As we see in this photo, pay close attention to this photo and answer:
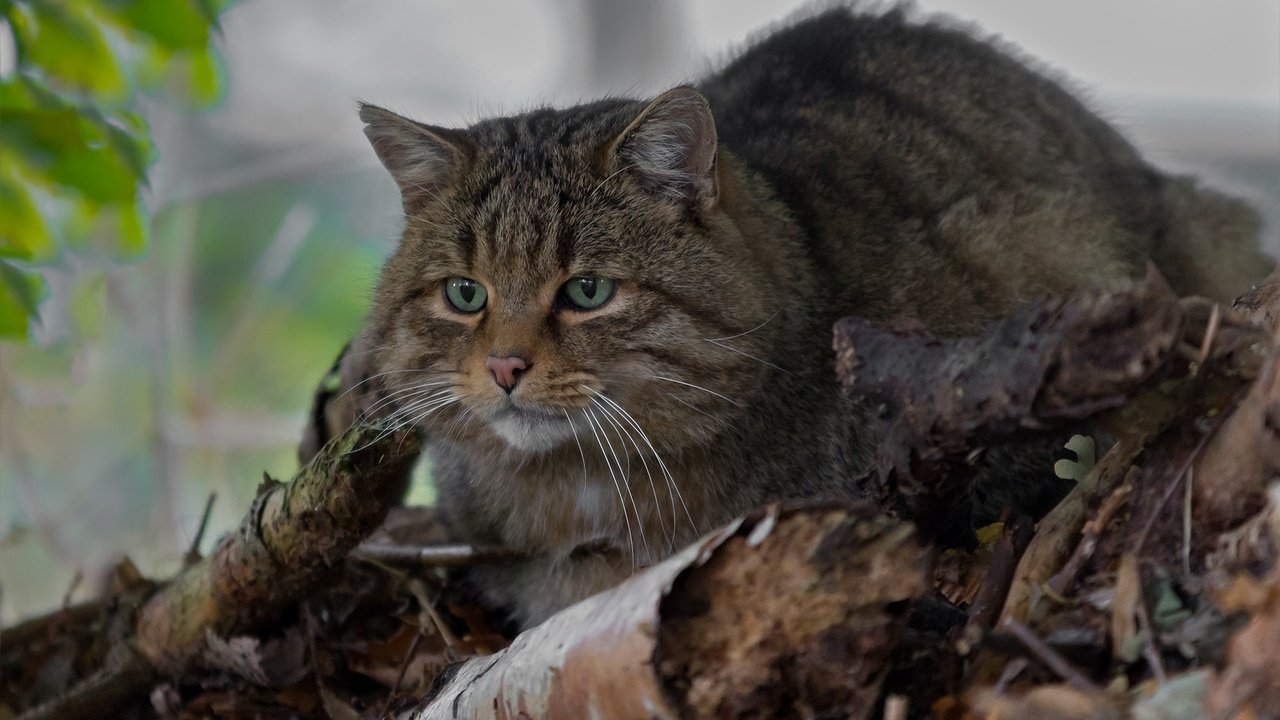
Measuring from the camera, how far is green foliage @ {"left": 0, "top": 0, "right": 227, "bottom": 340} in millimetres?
2586

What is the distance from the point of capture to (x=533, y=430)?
2.21 m

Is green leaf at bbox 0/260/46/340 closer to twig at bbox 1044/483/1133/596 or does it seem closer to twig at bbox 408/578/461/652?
twig at bbox 408/578/461/652

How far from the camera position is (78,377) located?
15.3 feet

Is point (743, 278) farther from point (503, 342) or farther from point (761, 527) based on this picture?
point (761, 527)

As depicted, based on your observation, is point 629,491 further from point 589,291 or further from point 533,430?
point 589,291

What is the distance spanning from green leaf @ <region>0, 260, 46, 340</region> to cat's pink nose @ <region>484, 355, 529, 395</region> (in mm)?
1215

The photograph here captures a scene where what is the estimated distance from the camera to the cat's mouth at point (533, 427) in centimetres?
218

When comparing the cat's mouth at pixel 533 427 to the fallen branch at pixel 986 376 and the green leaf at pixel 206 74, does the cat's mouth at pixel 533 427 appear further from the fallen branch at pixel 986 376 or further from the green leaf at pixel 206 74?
the green leaf at pixel 206 74

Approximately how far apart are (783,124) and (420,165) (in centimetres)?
97

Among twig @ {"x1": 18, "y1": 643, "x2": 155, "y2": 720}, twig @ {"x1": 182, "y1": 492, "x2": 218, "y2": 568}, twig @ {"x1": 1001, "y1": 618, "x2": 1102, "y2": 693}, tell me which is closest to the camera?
twig @ {"x1": 1001, "y1": 618, "x2": 1102, "y2": 693}

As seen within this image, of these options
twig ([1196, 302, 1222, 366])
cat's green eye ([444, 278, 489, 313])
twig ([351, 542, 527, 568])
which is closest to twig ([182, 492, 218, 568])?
twig ([351, 542, 527, 568])

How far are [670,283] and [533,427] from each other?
399 mm

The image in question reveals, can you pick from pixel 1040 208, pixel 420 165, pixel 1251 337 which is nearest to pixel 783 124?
pixel 1040 208

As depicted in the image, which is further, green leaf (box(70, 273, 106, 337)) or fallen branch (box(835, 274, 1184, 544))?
green leaf (box(70, 273, 106, 337))
